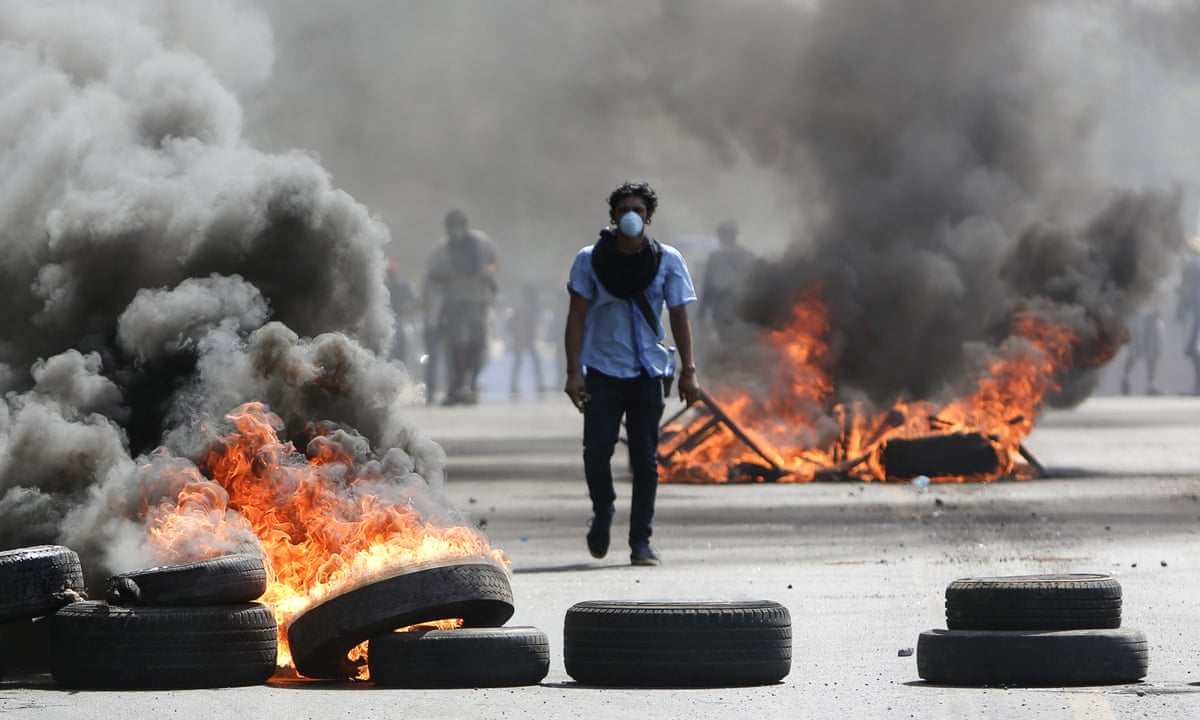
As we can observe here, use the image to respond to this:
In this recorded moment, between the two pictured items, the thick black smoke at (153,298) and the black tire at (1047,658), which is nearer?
the black tire at (1047,658)

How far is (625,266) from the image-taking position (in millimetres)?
10789

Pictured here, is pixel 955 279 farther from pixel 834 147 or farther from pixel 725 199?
pixel 725 199

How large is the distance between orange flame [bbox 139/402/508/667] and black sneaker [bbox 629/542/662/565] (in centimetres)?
272

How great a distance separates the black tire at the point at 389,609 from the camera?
22.8ft

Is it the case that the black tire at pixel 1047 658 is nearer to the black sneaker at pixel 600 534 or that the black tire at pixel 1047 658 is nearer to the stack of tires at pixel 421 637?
the stack of tires at pixel 421 637

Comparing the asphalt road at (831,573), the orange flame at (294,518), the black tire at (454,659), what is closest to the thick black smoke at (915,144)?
the asphalt road at (831,573)

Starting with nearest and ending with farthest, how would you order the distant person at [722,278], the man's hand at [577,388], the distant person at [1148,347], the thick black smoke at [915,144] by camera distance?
1. the man's hand at [577,388]
2. the thick black smoke at [915,144]
3. the distant person at [722,278]
4. the distant person at [1148,347]

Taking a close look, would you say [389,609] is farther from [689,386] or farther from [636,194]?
[689,386]

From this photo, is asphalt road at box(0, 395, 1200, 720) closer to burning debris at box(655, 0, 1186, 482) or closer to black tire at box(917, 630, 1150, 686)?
black tire at box(917, 630, 1150, 686)

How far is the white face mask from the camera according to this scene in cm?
1045

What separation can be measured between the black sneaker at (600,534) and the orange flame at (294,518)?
252cm

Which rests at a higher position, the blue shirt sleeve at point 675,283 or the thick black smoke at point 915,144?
the thick black smoke at point 915,144

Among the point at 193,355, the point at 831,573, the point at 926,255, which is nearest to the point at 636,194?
the point at 831,573

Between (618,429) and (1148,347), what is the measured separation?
3732cm
